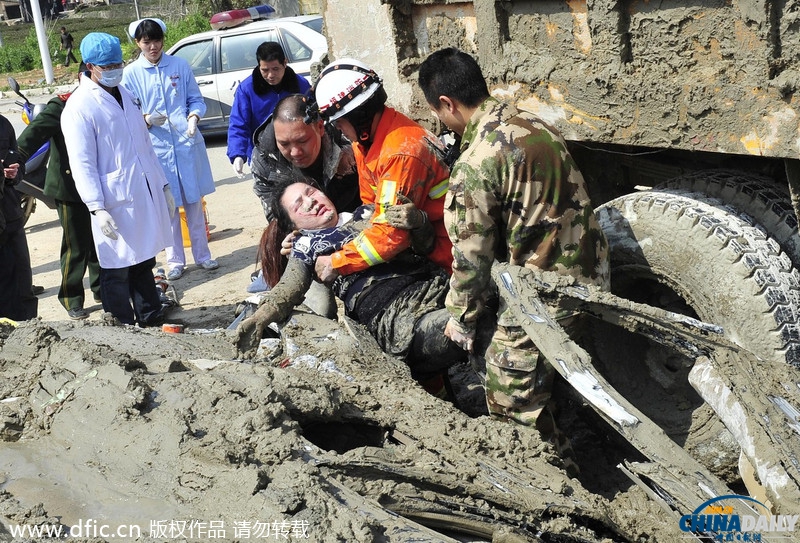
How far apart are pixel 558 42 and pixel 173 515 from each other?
8.78 ft

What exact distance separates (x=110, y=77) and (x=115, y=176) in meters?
0.69

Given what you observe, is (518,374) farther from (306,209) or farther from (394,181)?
(306,209)

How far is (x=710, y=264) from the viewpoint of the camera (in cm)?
360

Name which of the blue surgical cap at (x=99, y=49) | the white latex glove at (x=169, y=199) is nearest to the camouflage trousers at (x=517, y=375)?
the blue surgical cap at (x=99, y=49)

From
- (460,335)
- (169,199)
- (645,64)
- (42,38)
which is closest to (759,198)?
(645,64)

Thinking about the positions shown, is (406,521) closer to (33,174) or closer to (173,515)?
(173,515)

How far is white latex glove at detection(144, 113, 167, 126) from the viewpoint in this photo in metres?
7.42

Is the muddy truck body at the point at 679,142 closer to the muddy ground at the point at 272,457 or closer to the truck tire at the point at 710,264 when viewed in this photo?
the truck tire at the point at 710,264

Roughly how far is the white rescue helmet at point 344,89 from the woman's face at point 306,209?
53 cm

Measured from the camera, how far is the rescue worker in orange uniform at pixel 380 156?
12.7ft

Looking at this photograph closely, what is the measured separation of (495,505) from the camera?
2666mm

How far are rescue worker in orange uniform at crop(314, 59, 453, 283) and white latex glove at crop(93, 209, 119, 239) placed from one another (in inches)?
92.6

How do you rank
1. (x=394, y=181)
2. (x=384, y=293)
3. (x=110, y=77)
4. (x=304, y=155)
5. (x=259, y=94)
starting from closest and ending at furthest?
(x=394, y=181) < (x=384, y=293) < (x=304, y=155) < (x=110, y=77) < (x=259, y=94)

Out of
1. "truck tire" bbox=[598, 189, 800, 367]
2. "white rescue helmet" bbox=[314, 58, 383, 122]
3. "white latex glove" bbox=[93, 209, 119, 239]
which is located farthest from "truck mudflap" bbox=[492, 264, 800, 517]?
"white latex glove" bbox=[93, 209, 119, 239]
